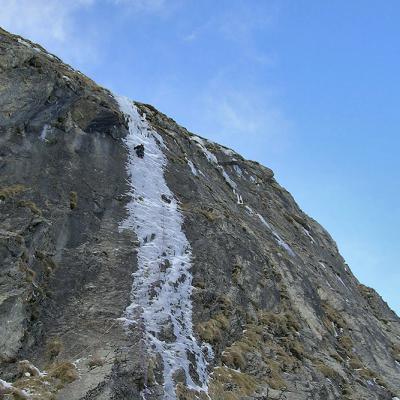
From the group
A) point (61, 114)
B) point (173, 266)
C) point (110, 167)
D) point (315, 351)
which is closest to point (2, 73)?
point (61, 114)

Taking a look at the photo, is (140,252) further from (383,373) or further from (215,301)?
(383,373)

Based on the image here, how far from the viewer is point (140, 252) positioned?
29.0 meters

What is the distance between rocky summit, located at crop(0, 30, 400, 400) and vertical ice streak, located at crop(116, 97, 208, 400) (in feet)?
0.27

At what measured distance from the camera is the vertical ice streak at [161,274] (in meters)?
23.4

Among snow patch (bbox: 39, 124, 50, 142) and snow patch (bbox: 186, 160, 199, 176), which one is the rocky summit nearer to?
snow patch (bbox: 39, 124, 50, 142)

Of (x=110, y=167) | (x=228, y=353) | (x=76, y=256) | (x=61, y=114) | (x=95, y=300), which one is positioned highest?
(x=61, y=114)

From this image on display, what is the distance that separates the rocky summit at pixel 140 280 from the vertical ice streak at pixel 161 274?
0.27 ft

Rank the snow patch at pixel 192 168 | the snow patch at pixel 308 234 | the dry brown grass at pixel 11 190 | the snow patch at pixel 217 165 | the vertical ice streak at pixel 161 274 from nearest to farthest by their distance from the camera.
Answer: the vertical ice streak at pixel 161 274 < the dry brown grass at pixel 11 190 < the snow patch at pixel 192 168 < the snow patch at pixel 217 165 < the snow patch at pixel 308 234

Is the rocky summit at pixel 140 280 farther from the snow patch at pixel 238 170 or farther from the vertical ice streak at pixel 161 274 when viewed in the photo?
the snow patch at pixel 238 170

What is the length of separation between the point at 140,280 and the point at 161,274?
160cm

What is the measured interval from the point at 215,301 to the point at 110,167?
11828 millimetres

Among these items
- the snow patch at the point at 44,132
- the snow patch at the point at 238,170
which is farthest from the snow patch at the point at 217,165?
the snow patch at the point at 44,132

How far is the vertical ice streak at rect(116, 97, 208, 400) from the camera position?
2338 cm

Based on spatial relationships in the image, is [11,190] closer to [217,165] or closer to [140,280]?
[140,280]
